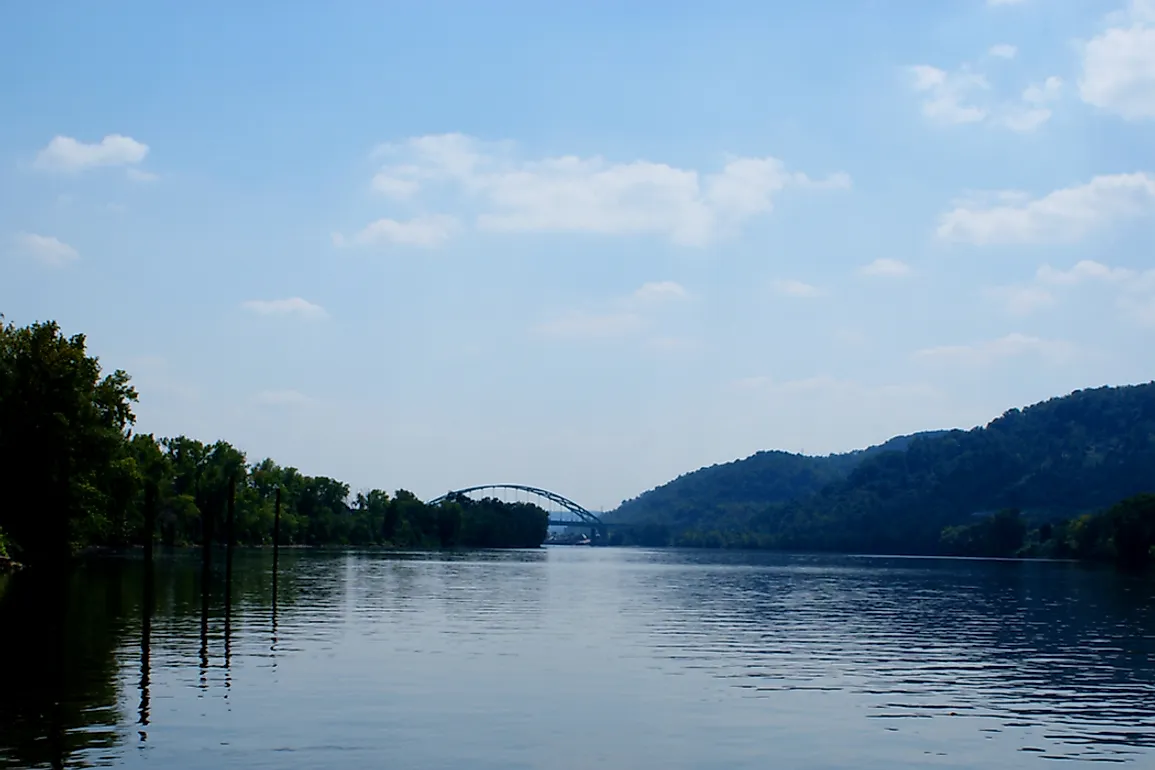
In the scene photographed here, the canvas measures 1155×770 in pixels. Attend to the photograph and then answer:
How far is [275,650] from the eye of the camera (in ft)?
139

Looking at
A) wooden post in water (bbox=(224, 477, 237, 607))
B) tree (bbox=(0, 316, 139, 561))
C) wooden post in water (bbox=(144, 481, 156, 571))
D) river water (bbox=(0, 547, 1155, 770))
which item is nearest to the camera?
river water (bbox=(0, 547, 1155, 770))

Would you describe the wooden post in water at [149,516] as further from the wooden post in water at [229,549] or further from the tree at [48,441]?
the tree at [48,441]

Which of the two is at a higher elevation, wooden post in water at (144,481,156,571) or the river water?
wooden post in water at (144,481,156,571)

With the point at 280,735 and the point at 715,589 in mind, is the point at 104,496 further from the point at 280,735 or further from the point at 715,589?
the point at 280,735

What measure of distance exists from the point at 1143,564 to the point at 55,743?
6315 inches

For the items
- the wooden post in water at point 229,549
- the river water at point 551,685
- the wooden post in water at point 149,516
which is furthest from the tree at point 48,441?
the wooden post in water at point 149,516

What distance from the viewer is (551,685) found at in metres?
35.7

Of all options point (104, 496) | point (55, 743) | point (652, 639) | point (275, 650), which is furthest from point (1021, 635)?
point (104, 496)

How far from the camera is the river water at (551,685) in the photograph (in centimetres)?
2555

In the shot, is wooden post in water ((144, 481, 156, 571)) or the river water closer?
the river water

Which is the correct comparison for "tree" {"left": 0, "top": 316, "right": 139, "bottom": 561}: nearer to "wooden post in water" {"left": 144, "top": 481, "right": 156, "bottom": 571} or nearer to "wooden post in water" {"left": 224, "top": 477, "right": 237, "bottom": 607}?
"wooden post in water" {"left": 224, "top": 477, "right": 237, "bottom": 607}

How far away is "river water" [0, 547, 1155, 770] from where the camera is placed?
83.8ft

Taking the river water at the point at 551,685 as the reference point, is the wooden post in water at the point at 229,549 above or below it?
above

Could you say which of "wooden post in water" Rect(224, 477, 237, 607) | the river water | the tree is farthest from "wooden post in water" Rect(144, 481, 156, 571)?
the tree
